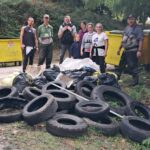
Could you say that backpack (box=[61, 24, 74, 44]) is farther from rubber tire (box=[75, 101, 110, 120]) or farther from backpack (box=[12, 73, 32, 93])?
rubber tire (box=[75, 101, 110, 120])

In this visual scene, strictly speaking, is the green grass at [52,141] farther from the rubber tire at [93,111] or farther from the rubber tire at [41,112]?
the rubber tire at [93,111]

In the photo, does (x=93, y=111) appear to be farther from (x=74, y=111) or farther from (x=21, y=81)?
(x=21, y=81)

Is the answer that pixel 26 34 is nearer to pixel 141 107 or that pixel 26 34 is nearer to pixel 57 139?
pixel 141 107

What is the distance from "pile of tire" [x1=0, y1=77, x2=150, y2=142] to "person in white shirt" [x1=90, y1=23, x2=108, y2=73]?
101 inches

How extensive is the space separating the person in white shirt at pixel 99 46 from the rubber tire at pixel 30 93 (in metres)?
3.35

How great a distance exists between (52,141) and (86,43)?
20.1 feet

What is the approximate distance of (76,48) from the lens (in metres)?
13.9

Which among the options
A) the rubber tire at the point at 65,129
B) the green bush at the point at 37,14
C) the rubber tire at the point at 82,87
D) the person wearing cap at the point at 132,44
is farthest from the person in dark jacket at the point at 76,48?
the green bush at the point at 37,14

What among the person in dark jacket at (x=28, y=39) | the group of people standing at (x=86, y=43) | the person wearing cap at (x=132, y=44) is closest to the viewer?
the person wearing cap at (x=132, y=44)

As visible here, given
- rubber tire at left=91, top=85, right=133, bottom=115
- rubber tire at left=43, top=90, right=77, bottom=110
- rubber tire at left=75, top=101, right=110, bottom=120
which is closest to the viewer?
rubber tire at left=75, top=101, right=110, bottom=120

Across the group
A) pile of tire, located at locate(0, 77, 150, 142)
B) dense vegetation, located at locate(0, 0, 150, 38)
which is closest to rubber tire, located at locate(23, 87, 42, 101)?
pile of tire, located at locate(0, 77, 150, 142)

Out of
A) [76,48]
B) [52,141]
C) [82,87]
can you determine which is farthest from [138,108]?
[76,48]

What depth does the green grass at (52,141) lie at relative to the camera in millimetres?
7335

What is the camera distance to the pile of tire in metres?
8.18
